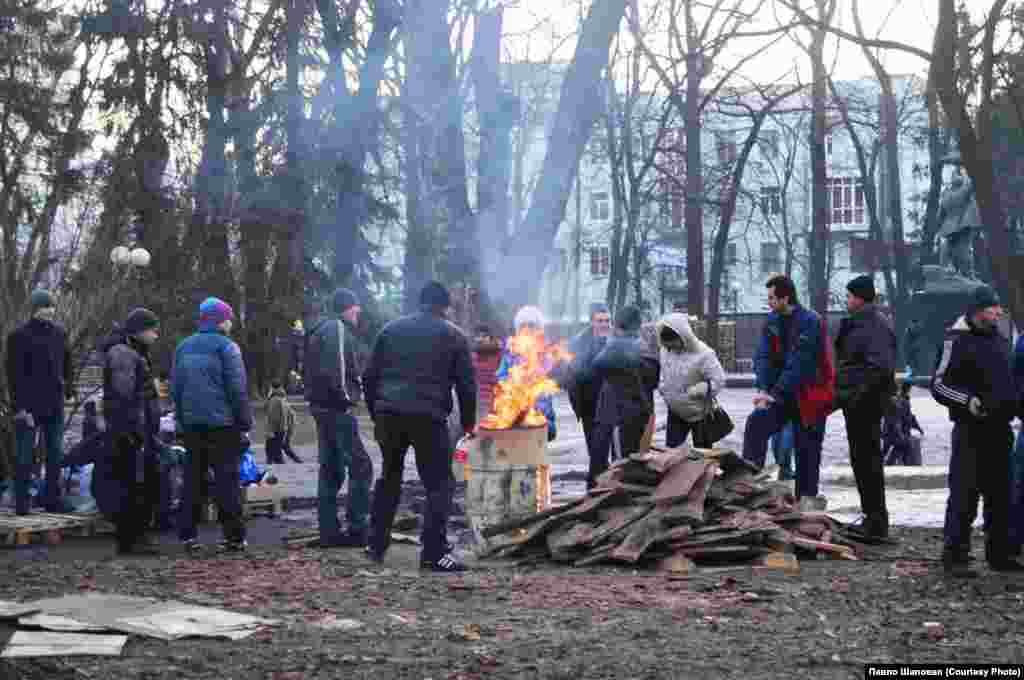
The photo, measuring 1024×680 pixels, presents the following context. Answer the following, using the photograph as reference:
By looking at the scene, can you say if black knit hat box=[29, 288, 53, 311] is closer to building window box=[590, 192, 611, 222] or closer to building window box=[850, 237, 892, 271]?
building window box=[850, 237, 892, 271]

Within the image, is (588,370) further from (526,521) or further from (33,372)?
(33,372)

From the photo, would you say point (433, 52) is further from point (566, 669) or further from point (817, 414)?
point (566, 669)

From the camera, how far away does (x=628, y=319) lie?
12.6 meters

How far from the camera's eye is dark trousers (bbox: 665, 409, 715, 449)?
482 inches

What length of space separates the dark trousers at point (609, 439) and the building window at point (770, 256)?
225 feet

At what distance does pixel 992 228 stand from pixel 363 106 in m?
9.03

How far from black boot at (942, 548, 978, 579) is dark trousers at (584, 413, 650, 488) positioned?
12.2ft

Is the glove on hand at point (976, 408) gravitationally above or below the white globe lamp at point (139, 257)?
below

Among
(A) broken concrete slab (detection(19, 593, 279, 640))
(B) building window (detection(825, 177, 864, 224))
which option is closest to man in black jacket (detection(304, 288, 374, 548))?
(A) broken concrete slab (detection(19, 593, 279, 640))

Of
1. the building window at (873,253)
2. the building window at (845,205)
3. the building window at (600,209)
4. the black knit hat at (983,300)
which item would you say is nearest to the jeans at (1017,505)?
the black knit hat at (983,300)

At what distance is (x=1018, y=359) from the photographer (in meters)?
9.70

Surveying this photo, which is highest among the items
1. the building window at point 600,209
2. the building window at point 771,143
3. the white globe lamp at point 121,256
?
the building window at point 600,209

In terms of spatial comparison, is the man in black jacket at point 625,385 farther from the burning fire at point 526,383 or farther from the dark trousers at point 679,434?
the burning fire at point 526,383

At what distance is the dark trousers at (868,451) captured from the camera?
1078 centimetres
